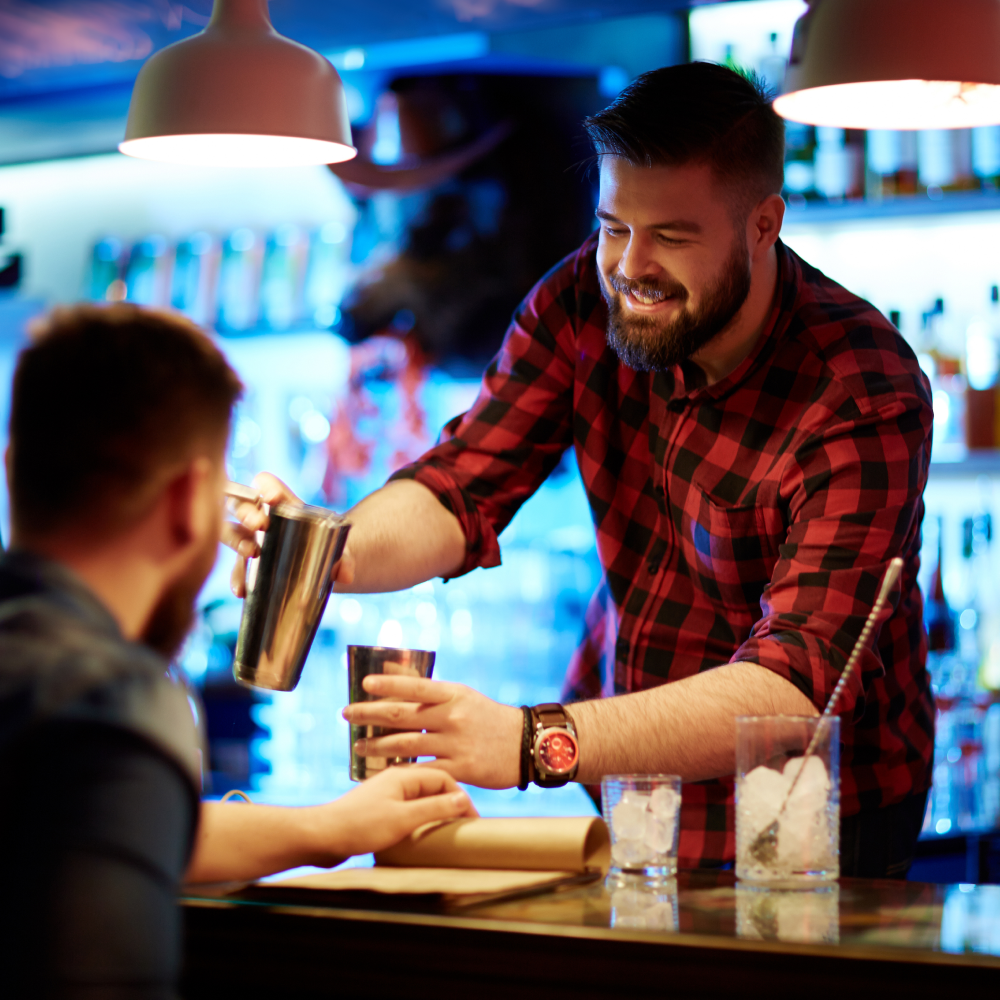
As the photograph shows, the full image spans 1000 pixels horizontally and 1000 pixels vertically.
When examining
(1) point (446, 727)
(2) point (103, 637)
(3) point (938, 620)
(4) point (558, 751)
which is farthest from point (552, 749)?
(3) point (938, 620)

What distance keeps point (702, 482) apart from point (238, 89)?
82 cm

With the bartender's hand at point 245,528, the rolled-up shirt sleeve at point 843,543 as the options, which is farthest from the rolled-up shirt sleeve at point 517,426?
the rolled-up shirt sleeve at point 843,543

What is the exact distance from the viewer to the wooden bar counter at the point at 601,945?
945mm

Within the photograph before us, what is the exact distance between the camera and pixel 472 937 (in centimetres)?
103

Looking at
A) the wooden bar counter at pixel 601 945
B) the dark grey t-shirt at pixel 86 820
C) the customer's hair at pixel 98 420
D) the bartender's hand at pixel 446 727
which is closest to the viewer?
the dark grey t-shirt at pixel 86 820

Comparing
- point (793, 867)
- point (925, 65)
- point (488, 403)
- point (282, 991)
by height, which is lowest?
point (282, 991)

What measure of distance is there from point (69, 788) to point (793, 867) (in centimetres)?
72

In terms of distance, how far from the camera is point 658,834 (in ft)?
4.00

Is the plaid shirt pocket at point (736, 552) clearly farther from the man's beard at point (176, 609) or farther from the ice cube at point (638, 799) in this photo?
the man's beard at point (176, 609)

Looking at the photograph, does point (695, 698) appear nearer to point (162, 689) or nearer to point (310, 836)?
point (310, 836)

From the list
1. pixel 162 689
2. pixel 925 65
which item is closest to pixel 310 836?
pixel 162 689

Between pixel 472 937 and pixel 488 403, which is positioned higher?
pixel 488 403

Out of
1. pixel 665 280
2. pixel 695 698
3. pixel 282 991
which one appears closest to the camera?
pixel 282 991

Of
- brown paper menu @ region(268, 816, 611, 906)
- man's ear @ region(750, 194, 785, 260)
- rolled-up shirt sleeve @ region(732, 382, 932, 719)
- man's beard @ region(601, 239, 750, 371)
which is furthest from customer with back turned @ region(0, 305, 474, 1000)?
man's ear @ region(750, 194, 785, 260)
